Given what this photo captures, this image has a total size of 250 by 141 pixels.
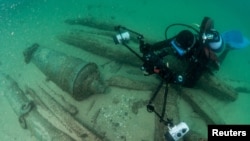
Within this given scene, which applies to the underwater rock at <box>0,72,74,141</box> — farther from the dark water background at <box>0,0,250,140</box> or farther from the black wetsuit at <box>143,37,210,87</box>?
the black wetsuit at <box>143,37,210,87</box>

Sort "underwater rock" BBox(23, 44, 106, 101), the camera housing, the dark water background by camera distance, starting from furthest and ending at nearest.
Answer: the dark water background, "underwater rock" BBox(23, 44, 106, 101), the camera housing

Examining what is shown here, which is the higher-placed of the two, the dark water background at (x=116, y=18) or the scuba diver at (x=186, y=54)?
the dark water background at (x=116, y=18)

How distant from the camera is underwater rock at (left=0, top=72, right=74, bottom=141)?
16.4 feet

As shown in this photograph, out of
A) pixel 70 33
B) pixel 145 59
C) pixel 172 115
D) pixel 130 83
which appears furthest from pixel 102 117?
pixel 70 33

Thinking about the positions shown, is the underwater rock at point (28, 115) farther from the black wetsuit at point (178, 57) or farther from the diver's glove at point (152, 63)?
the black wetsuit at point (178, 57)

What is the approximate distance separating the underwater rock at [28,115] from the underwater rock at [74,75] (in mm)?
719

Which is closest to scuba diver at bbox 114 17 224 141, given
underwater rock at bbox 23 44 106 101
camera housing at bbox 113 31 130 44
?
camera housing at bbox 113 31 130 44

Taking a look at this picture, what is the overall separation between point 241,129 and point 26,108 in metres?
3.83

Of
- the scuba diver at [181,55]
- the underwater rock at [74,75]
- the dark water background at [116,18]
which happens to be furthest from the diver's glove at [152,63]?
the dark water background at [116,18]

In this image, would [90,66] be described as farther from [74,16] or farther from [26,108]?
[74,16]

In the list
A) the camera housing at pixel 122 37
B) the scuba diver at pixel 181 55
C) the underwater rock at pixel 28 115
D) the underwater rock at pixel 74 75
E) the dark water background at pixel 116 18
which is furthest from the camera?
the dark water background at pixel 116 18

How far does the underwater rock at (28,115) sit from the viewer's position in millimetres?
4984

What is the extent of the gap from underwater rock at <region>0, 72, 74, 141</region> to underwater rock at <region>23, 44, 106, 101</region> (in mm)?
719

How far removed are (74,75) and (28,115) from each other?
120 cm
